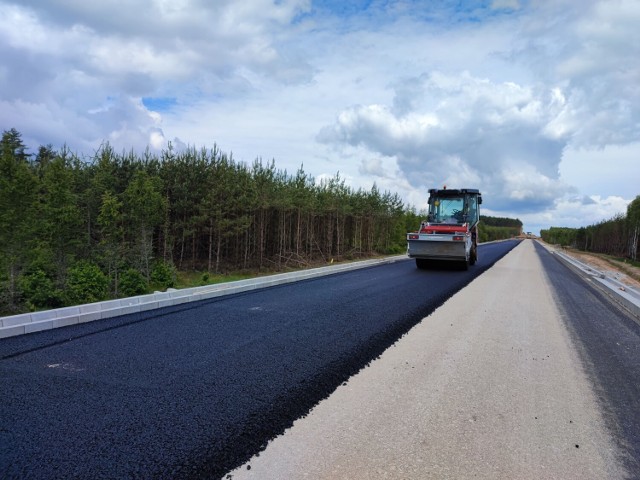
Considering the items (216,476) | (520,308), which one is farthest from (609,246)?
(216,476)

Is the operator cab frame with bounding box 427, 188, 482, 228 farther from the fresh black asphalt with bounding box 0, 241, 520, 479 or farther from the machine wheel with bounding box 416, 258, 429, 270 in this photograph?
the fresh black asphalt with bounding box 0, 241, 520, 479

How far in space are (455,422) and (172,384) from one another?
2459 millimetres

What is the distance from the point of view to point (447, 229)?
14188 millimetres

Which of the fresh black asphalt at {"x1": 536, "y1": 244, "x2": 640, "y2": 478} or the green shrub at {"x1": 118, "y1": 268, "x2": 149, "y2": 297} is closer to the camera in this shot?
the fresh black asphalt at {"x1": 536, "y1": 244, "x2": 640, "y2": 478}

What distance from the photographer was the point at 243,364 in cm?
432

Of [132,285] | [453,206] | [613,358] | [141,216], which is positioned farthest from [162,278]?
[453,206]

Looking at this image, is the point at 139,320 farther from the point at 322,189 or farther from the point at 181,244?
the point at 322,189

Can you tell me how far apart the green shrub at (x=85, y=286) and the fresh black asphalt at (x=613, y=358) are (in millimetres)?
8969

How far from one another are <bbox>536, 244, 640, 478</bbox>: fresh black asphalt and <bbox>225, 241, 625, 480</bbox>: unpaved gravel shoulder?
0.12 metres

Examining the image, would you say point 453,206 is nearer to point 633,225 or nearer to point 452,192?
point 452,192

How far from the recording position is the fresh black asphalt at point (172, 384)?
102 inches

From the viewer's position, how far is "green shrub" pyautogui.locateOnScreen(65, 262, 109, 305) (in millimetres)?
8641

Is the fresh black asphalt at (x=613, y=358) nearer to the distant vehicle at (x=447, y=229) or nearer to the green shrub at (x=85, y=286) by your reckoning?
the distant vehicle at (x=447, y=229)

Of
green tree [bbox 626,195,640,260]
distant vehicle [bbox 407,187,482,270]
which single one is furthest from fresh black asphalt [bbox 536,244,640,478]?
green tree [bbox 626,195,640,260]
